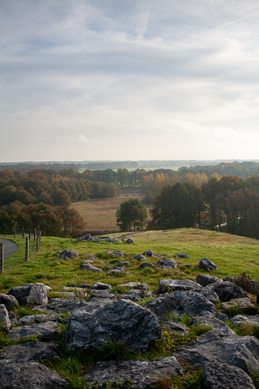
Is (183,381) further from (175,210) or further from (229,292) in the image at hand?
(175,210)

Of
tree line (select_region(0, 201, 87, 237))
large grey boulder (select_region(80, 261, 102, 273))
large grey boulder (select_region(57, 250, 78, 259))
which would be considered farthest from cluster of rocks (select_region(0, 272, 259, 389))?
tree line (select_region(0, 201, 87, 237))

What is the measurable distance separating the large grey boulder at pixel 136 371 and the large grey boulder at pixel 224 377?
56 cm

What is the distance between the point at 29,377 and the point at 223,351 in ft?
11.8

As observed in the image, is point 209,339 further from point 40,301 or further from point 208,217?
point 208,217

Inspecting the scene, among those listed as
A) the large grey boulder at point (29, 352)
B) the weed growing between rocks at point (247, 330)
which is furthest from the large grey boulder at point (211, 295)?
the large grey boulder at point (29, 352)

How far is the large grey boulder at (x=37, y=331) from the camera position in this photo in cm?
578

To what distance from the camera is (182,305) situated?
301 inches

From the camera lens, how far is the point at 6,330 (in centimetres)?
611

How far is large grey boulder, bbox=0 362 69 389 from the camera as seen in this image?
3.92 m

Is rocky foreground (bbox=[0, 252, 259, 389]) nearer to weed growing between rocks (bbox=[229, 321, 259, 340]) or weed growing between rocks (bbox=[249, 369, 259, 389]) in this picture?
weed growing between rocks (bbox=[249, 369, 259, 389])

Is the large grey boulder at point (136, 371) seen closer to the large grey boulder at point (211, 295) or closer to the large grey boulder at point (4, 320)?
the large grey boulder at point (4, 320)

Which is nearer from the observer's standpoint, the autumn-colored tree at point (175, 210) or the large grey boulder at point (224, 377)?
the large grey boulder at point (224, 377)

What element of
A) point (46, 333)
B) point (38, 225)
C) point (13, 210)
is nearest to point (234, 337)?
point (46, 333)

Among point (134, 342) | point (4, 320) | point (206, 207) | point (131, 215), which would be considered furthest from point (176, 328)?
point (206, 207)
